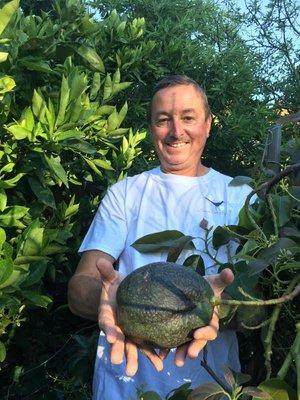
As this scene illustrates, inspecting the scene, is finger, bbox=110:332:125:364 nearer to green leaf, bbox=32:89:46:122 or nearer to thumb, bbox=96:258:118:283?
thumb, bbox=96:258:118:283

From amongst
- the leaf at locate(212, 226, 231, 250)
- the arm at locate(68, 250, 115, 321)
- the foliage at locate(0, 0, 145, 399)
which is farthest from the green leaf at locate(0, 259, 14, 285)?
the leaf at locate(212, 226, 231, 250)

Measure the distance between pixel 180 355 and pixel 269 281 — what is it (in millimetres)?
214

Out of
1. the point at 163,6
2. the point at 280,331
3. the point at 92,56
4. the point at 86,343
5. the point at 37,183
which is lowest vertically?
the point at 86,343

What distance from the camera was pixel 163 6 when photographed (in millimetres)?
3410

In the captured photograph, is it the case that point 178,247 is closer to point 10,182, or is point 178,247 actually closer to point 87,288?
point 87,288

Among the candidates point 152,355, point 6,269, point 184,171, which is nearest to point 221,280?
point 152,355

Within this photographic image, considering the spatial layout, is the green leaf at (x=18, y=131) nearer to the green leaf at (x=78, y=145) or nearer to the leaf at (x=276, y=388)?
the green leaf at (x=78, y=145)

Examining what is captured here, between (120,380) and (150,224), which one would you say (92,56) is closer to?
(150,224)

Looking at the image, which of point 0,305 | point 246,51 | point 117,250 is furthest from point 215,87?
point 0,305

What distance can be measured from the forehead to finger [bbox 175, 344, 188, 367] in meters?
0.87

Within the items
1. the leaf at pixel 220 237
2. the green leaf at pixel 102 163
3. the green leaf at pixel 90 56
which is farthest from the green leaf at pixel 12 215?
the leaf at pixel 220 237

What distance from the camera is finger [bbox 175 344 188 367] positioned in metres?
1.14

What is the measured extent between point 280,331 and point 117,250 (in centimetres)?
65

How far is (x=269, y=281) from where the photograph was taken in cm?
109
